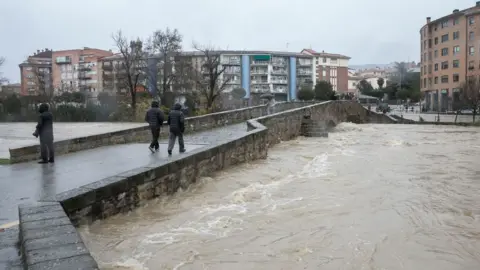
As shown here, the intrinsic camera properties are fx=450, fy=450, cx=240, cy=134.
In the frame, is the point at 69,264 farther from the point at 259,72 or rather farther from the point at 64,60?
the point at 64,60

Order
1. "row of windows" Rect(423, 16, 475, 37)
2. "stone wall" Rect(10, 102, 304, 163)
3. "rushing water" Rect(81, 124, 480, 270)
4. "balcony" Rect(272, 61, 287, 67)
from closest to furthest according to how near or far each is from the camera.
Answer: "rushing water" Rect(81, 124, 480, 270) → "stone wall" Rect(10, 102, 304, 163) → "row of windows" Rect(423, 16, 475, 37) → "balcony" Rect(272, 61, 287, 67)

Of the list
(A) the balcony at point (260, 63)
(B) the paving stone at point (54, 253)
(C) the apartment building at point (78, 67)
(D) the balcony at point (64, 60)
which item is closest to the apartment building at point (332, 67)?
(A) the balcony at point (260, 63)

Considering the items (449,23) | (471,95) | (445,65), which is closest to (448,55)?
(445,65)

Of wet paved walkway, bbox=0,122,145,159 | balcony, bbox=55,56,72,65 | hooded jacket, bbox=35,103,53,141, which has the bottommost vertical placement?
wet paved walkway, bbox=0,122,145,159

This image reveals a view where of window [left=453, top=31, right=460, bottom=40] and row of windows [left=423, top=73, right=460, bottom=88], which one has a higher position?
window [left=453, top=31, right=460, bottom=40]

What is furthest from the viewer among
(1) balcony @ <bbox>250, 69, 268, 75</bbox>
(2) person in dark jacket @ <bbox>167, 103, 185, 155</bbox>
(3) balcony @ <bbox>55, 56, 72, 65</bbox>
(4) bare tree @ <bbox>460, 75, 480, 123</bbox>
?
(3) balcony @ <bbox>55, 56, 72, 65</bbox>

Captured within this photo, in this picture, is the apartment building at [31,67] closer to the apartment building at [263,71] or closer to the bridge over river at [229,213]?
the apartment building at [263,71]

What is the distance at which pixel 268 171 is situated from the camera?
12.0m

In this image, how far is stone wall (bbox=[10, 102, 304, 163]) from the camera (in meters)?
11.1

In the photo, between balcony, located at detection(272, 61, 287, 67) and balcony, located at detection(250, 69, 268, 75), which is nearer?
balcony, located at detection(250, 69, 268, 75)

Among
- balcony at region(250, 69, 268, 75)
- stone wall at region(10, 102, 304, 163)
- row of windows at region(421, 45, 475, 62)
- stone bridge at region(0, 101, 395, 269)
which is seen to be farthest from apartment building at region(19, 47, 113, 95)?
stone bridge at region(0, 101, 395, 269)

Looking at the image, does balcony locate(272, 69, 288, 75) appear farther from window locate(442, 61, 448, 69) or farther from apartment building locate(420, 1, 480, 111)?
window locate(442, 61, 448, 69)

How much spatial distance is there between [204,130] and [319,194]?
38.1 ft

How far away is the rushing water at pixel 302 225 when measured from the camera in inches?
216
